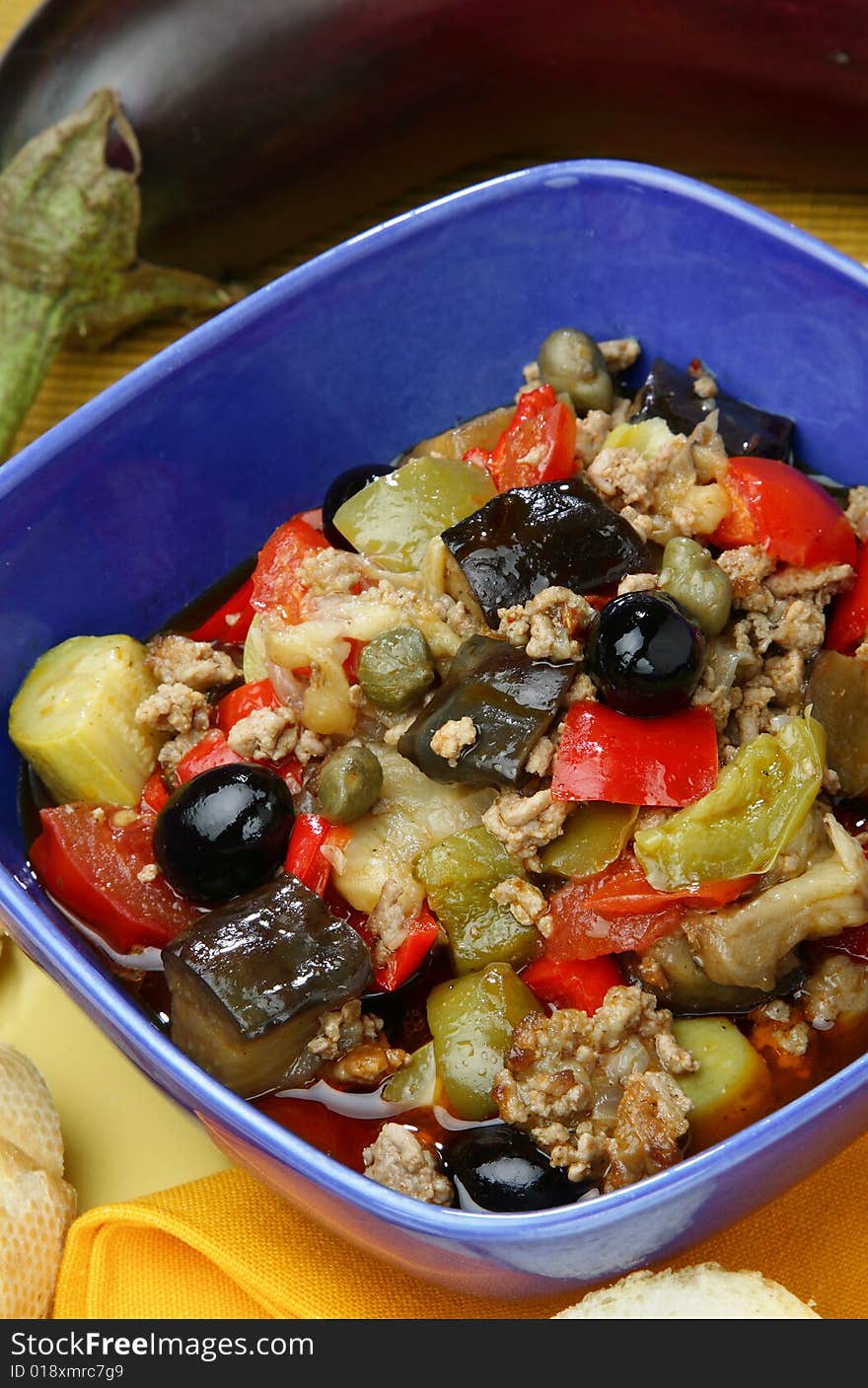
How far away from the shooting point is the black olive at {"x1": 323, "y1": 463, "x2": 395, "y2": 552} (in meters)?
3.12

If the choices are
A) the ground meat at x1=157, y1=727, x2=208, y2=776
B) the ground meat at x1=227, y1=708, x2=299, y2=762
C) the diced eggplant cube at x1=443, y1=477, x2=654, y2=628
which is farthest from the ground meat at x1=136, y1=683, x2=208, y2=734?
the diced eggplant cube at x1=443, y1=477, x2=654, y2=628

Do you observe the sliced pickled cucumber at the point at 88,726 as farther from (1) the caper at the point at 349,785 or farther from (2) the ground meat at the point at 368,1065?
(2) the ground meat at the point at 368,1065

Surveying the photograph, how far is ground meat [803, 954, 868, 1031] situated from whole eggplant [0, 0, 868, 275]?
2.47 meters

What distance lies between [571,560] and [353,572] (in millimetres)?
462

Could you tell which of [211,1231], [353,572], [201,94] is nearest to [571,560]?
[353,572]

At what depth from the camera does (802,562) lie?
2877mm

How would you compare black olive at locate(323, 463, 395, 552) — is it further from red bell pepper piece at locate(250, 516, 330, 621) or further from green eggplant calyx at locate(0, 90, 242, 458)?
green eggplant calyx at locate(0, 90, 242, 458)

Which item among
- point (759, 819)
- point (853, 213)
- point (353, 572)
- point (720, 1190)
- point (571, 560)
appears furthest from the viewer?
point (853, 213)

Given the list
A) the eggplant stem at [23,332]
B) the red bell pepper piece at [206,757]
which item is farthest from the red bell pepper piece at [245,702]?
the eggplant stem at [23,332]

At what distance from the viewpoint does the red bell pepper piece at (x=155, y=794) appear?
292 centimetres

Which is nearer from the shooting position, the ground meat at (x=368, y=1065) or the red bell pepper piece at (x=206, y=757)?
the ground meat at (x=368, y=1065)

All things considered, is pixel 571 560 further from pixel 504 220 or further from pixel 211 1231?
pixel 211 1231

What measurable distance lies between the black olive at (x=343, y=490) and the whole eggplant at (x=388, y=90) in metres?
1.27

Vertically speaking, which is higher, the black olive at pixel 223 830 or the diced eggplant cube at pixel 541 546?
the diced eggplant cube at pixel 541 546
